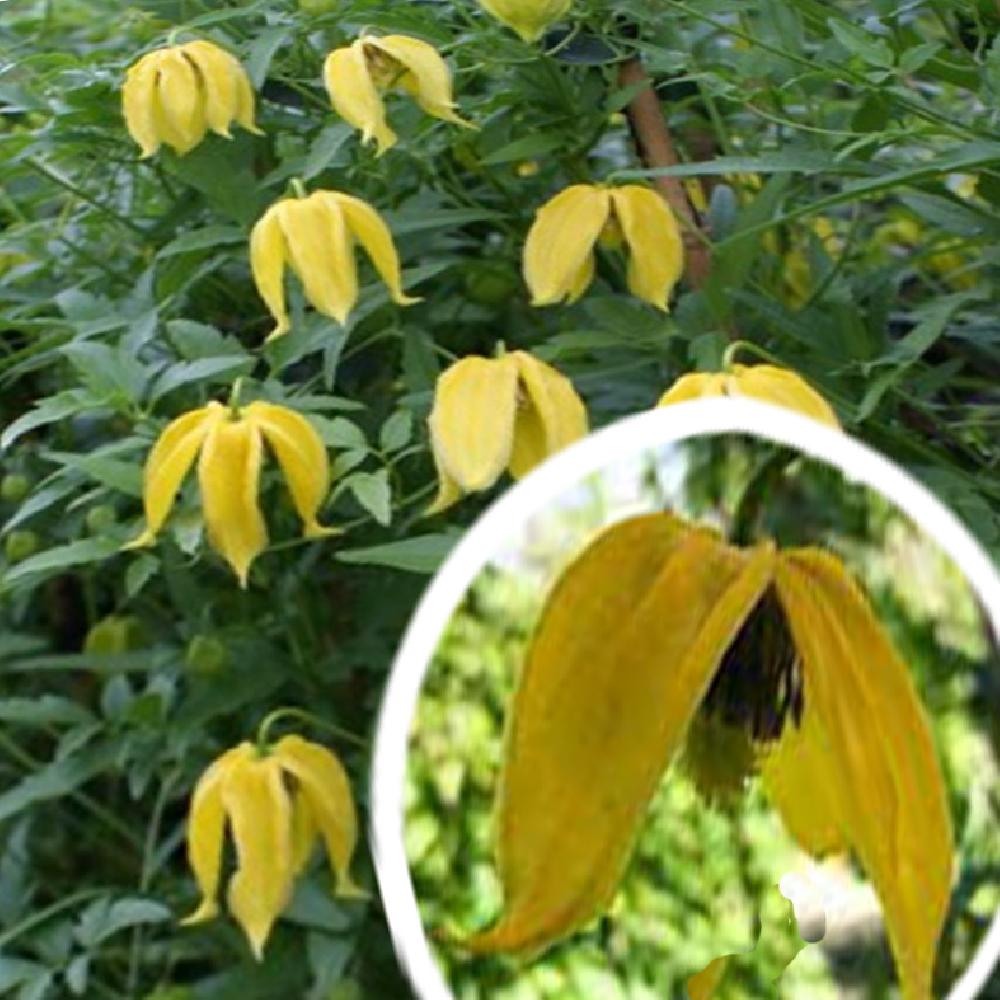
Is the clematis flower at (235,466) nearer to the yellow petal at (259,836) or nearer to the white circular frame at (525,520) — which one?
the yellow petal at (259,836)

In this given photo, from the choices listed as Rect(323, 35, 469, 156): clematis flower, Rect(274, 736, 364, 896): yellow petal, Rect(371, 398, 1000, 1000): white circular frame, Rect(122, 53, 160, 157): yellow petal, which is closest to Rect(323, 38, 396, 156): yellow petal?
Rect(323, 35, 469, 156): clematis flower

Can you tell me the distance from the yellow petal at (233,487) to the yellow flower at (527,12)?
0.24 meters

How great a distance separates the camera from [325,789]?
85 centimetres

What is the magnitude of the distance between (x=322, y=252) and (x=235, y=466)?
13cm

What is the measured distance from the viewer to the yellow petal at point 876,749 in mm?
325

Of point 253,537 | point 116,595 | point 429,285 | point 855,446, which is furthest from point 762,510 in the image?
point 116,595

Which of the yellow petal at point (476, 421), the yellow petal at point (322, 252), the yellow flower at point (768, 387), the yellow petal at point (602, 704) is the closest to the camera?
the yellow petal at point (602, 704)

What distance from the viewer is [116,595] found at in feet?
4.64

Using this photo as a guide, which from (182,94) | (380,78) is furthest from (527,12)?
(182,94)

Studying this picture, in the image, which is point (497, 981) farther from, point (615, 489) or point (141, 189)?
point (141, 189)

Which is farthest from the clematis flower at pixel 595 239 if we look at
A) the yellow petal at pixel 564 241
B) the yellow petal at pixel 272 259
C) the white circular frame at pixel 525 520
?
the white circular frame at pixel 525 520

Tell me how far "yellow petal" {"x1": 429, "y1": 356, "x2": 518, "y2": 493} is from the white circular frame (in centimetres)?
39

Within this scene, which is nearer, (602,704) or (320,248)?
(602,704)

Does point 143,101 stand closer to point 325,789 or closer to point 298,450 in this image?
point 298,450
